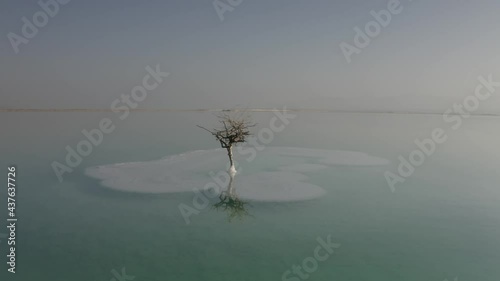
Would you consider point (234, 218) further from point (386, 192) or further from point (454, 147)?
point (454, 147)

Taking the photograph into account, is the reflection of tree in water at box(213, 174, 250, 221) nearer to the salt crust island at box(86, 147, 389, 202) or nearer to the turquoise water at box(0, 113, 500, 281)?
the turquoise water at box(0, 113, 500, 281)

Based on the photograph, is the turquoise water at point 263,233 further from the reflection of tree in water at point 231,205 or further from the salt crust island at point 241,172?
the salt crust island at point 241,172

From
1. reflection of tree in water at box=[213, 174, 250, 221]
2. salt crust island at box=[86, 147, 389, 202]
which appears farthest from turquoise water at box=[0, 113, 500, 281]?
salt crust island at box=[86, 147, 389, 202]

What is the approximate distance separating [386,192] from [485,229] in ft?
20.0

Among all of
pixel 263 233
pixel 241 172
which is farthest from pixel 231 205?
pixel 241 172

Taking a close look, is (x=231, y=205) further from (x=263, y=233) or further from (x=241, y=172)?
(x=241, y=172)

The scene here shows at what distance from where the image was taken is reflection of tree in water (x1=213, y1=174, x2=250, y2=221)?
17.9 m

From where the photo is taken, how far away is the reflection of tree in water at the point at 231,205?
58.9 ft

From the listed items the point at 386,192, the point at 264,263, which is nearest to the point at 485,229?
the point at 386,192

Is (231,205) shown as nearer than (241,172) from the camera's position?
Yes

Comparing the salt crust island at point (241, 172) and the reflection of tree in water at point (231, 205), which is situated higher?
the salt crust island at point (241, 172)

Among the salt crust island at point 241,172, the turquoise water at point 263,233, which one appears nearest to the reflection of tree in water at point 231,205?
the turquoise water at point 263,233

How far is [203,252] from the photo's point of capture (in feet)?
46.7

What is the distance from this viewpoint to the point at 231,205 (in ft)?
62.3
